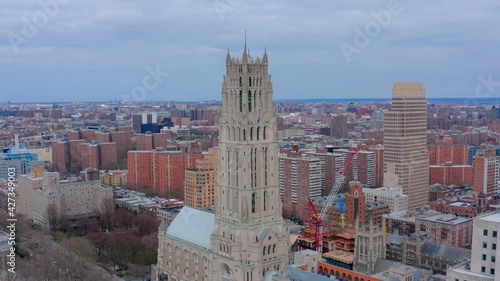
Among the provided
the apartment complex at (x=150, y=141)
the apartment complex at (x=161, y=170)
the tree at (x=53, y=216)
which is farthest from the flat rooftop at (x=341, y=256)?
the apartment complex at (x=150, y=141)

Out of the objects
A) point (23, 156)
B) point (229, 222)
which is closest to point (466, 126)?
point (23, 156)

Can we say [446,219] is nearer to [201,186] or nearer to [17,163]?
[201,186]

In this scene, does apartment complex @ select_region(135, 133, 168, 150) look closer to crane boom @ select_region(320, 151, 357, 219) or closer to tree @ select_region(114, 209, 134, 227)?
crane boom @ select_region(320, 151, 357, 219)

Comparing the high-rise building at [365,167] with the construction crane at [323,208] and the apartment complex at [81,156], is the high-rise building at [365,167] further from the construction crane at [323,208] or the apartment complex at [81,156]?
the apartment complex at [81,156]

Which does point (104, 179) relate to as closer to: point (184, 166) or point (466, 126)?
point (184, 166)

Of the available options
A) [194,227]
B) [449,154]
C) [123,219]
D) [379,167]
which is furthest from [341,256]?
[449,154]

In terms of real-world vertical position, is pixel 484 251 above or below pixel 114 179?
above
